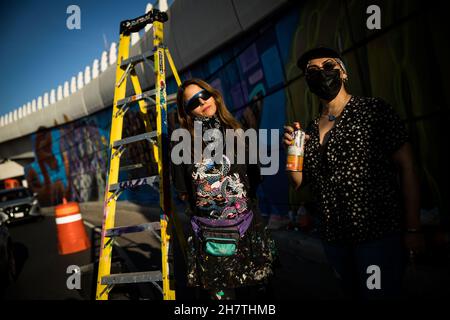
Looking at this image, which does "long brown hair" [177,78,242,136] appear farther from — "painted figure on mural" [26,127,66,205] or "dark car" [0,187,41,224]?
"painted figure on mural" [26,127,66,205]

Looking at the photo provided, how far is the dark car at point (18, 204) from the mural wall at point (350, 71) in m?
7.86

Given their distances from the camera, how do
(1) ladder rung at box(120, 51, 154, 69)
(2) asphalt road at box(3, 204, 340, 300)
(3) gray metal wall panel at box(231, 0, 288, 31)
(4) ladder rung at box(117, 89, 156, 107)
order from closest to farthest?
(4) ladder rung at box(117, 89, 156, 107)
(1) ladder rung at box(120, 51, 154, 69)
(2) asphalt road at box(3, 204, 340, 300)
(3) gray metal wall panel at box(231, 0, 288, 31)

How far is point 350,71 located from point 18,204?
557 inches

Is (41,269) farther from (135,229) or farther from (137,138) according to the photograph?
(137,138)

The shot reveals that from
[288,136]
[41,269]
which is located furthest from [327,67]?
[41,269]

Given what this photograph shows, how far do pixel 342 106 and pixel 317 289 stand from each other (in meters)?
2.41

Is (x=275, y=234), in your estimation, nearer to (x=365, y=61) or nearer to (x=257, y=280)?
(x=365, y=61)

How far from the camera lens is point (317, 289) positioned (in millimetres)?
3381

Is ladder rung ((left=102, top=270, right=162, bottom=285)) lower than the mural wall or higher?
lower

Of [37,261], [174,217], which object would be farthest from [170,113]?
[174,217]

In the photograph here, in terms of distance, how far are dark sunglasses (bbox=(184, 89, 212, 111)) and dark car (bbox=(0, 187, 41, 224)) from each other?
537 inches

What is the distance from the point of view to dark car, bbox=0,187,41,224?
40.8 ft

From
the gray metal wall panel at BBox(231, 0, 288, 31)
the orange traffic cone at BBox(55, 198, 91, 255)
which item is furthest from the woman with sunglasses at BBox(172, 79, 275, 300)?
the orange traffic cone at BBox(55, 198, 91, 255)

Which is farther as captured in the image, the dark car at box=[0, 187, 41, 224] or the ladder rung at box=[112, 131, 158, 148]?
the dark car at box=[0, 187, 41, 224]
